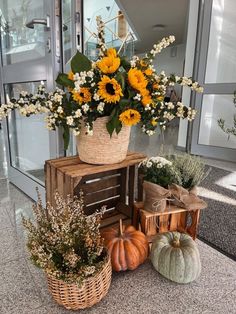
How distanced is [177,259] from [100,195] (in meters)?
0.54

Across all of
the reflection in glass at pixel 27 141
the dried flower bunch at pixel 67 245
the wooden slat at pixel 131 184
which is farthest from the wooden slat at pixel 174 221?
the reflection in glass at pixel 27 141

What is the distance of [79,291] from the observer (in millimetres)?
929

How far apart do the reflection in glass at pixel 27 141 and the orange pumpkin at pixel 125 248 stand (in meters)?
1.00

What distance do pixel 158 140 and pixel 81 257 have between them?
393 cm

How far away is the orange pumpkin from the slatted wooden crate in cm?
18

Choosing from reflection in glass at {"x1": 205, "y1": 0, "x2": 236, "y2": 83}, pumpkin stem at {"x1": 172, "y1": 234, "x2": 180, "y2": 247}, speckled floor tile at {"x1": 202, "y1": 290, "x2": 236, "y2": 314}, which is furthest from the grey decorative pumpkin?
reflection in glass at {"x1": 205, "y1": 0, "x2": 236, "y2": 83}

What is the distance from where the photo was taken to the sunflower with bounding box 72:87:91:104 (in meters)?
0.95

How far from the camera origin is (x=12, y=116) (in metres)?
2.22

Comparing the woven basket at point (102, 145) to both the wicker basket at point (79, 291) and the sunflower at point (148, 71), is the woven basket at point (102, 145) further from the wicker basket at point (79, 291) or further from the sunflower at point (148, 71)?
the wicker basket at point (79, 291)

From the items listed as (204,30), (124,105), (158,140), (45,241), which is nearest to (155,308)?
(45,241)

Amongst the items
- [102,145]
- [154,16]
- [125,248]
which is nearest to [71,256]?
[125,248]

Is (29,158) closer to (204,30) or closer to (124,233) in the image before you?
(124,233)

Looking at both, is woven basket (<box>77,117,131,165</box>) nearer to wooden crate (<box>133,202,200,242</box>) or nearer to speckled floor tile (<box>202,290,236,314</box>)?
wooden crate (<box>133,202,200,242</box>)

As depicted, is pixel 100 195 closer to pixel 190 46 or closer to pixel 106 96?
pixel 106 96
